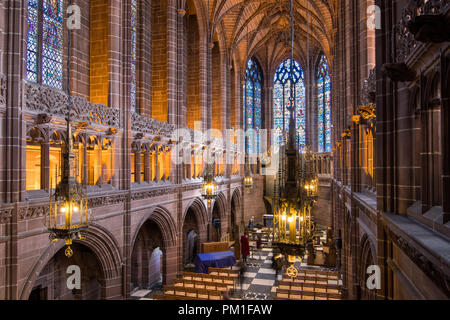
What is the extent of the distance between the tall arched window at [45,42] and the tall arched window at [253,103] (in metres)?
21.6

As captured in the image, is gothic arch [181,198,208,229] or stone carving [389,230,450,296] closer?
stone carving [389,230,450,296]

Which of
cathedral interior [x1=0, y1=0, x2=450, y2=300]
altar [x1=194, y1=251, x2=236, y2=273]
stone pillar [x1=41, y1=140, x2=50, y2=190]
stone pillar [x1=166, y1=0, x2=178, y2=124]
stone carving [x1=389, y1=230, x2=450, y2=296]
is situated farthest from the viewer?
altar [x1=194, y1=251, x2=236, y2=273]

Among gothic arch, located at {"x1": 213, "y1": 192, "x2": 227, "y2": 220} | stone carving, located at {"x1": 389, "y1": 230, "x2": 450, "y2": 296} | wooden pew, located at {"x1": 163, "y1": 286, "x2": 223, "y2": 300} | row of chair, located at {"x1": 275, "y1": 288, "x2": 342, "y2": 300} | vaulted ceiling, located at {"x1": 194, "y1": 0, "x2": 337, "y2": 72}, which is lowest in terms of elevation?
wooden pew, located at {"x1": 163, "y1": 286, "x2": 223, "y2": 300}

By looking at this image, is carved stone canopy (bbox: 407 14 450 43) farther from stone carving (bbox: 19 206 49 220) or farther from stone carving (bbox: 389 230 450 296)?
stone carving (bbox: 19 206 49 220)

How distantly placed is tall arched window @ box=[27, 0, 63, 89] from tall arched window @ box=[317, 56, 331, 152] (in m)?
23.7

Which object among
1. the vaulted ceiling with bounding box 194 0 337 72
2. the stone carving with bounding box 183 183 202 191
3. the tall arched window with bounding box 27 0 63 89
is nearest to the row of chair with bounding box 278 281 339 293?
the stone carving with bounding box 183 183 202 191

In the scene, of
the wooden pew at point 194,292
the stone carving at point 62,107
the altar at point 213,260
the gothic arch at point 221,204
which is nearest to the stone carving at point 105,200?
the stone carving at point 62,107

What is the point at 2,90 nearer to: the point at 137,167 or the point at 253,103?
the point at 137,167

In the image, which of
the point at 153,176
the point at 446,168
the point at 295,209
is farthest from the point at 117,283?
the point at 446,168

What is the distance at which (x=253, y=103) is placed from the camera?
3112cm

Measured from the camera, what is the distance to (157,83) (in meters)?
15.3

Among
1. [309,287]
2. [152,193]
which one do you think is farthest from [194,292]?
[152,193]

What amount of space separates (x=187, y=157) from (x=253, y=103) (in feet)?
53.0

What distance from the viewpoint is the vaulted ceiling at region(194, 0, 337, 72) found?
801 inches
